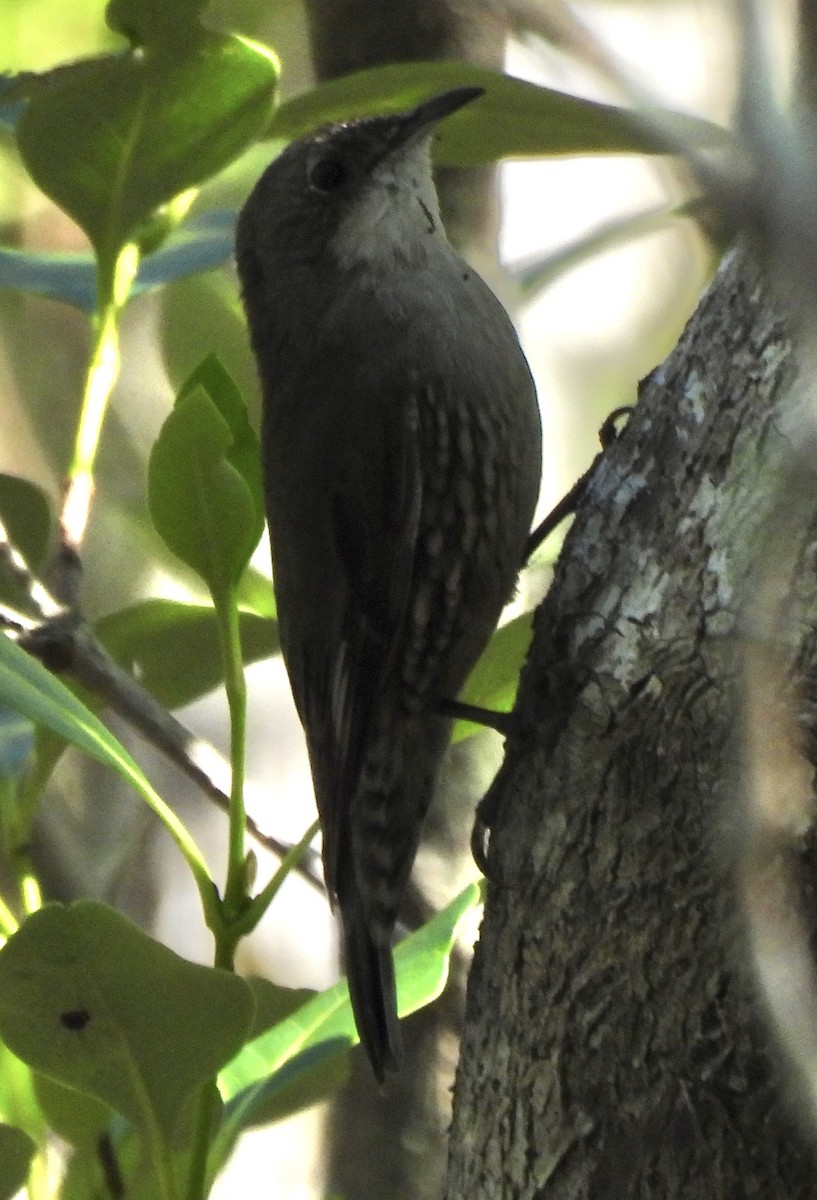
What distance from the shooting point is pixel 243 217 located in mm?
2236

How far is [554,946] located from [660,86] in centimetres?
102

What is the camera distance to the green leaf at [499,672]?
1897 millimetres

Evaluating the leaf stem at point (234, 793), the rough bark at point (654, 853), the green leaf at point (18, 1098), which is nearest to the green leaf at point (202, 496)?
→ the leaf stem at point (234, 793)

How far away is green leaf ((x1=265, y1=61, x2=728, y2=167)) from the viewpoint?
163cm

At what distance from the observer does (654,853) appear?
1.35 metres

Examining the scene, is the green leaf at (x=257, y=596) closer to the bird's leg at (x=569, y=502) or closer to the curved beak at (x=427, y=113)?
the bird's leg at (x=569, y=502)

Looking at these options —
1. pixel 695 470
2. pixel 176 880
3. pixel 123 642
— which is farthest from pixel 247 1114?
pixel 176 880

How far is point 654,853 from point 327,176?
3.97ft

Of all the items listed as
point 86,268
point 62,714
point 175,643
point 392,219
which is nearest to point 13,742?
point 175,643

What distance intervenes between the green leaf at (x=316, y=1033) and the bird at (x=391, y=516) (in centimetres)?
10

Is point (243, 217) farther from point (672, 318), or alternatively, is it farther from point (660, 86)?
point (660, 86)

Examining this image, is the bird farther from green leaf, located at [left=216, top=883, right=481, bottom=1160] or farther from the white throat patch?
green leaf, located at [left=216, top=883, right=481, bottom=1160]

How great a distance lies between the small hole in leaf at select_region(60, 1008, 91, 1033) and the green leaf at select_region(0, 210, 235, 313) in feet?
3.02

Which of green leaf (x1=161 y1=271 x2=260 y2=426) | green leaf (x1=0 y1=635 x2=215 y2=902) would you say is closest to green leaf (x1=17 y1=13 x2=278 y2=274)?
green leaf (x1=161 y1=271 x2=260 y2=426)
